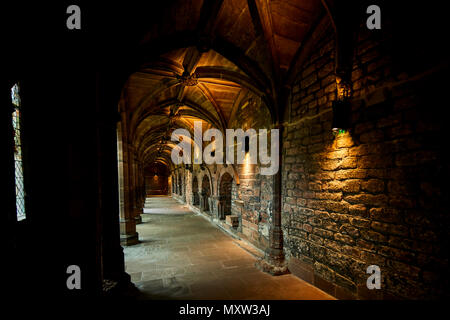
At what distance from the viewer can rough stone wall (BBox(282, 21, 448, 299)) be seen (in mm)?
2029

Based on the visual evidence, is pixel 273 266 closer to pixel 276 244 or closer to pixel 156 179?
pixel 276 244

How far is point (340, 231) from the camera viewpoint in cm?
295

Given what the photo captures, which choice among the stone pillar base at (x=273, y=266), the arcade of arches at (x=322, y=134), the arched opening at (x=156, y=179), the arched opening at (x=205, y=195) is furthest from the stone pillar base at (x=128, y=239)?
the arched opening at (x=156, y=179)

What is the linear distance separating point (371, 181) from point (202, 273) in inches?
130

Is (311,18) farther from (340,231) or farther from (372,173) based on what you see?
(340,231)

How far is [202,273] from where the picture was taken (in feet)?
12.5

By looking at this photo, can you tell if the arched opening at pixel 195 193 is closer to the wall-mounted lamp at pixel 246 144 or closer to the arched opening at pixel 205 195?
the arched opening at pixel 205 195

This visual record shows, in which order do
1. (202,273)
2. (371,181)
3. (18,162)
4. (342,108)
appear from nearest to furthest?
(18,162) < (371,181) < (342,108) < (202,273)

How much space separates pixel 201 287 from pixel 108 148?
8.98 feet

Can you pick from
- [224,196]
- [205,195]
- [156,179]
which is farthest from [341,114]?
[156,179]

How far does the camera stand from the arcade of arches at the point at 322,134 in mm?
2010

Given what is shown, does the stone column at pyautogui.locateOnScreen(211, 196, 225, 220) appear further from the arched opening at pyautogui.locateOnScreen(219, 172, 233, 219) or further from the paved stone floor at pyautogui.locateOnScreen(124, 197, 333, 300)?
the paved stone floor at pyautogui.locateOnScreen(124, 197, 333, 300)

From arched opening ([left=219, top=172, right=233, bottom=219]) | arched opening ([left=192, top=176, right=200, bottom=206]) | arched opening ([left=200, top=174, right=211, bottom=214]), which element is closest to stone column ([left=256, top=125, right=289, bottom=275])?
arched opening ([left=219, top=172, right=233, bottom=219])
